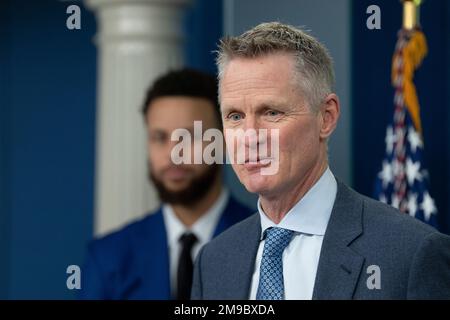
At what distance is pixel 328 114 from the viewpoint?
1.05 m

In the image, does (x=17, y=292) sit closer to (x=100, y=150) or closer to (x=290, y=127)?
(x=100, y=150)

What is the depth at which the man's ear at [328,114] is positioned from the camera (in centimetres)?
104

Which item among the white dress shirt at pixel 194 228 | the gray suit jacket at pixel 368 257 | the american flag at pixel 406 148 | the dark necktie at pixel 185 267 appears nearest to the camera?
the gray suit jacket at pixel 368 257

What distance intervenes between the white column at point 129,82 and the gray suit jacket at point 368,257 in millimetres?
1409

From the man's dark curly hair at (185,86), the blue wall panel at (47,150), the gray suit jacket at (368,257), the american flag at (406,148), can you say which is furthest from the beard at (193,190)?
the gray suit jacket at (368,257)

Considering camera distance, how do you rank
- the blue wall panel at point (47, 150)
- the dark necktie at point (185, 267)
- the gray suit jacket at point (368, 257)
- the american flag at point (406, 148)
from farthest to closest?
the blue wall panel at point (47, 150) → the american flag at point (406, 148) → the dark necktie at point (185, 267) → the gray suit jacket at point (368, 257)

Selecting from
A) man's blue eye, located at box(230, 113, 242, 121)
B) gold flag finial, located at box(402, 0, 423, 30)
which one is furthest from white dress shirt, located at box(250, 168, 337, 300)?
gold flag finial, located at box(402, 0, 423, 30)

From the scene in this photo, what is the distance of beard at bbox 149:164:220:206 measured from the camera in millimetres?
2191

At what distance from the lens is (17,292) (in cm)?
289

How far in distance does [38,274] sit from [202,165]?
3.02 feet

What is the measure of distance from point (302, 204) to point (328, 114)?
11 cm

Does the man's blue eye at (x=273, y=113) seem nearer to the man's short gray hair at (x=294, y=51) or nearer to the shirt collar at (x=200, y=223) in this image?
the man's short gray hair at (x=294, y=51)

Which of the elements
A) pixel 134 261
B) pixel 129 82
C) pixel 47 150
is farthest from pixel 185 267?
pixel 47 150

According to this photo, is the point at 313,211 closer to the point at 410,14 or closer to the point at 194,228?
the point at 194,228
